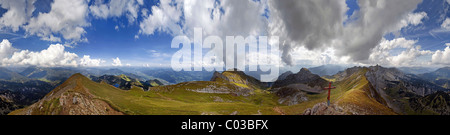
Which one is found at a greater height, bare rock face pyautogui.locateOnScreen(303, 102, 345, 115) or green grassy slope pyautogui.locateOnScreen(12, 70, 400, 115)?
bare rock face pyautogui.locateOnScreen(303, 102, 345, 115)

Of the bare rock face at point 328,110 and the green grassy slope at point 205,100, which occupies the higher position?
the bare rock face at point 328,110

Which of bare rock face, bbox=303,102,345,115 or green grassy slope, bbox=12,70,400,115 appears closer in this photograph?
bare rock face, bbox=303,102,345,115

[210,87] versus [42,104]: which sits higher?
[42,104]

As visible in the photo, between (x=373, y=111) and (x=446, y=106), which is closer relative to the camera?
(x=373, y=111)

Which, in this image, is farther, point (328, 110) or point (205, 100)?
point (205, 100)

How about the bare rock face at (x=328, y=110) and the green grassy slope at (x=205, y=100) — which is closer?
the bare rock face at (x=328, y=110)
